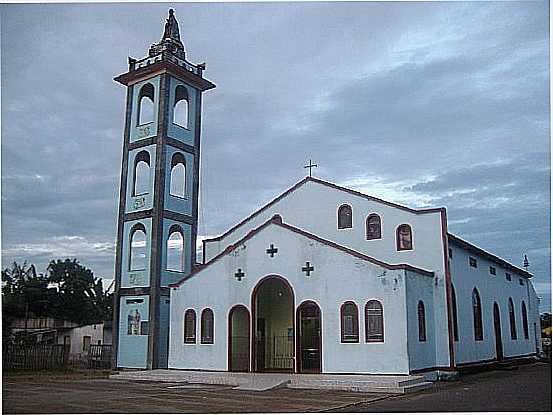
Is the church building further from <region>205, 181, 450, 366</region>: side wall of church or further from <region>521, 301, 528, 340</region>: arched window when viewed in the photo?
<region>521, 301, 528, 340</region>: arched window

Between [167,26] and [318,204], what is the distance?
721 cm

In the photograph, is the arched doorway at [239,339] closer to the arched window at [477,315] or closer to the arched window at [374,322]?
the arched window at [374,322]

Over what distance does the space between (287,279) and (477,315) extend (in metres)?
6.47

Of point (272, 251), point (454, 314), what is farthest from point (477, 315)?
point (272, 251)

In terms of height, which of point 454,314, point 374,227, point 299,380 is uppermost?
point 374,227

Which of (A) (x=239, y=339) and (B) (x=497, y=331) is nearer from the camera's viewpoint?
(A) (x=239, y=339)

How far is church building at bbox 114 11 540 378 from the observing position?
623 inches

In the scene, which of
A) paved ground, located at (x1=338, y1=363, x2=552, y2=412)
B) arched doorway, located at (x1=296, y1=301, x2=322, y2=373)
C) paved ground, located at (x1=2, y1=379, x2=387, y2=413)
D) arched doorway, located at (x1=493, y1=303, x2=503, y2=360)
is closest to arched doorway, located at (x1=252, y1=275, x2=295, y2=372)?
arched doorway, located at (x1=296, y1=301, x2=322, y2=373)

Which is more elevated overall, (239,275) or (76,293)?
(76,293)

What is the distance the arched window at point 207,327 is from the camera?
58.6 ft

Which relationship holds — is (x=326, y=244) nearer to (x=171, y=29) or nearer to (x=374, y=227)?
(x=374, y=227)

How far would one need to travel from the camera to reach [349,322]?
15.9 m

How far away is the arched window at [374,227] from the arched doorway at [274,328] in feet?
8.85

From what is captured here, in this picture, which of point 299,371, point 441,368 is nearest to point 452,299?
point 441,368
